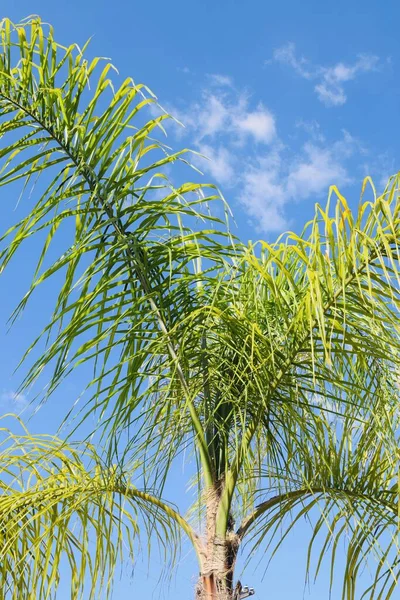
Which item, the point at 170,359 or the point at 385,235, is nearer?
the point at 385,235

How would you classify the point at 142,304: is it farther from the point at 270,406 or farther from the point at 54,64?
the point at 54,64

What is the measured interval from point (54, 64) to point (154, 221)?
1.90 feet

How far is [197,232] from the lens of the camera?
7.58 feet

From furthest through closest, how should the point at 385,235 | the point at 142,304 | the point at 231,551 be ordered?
the point at 142,304, the point at 231,551, the point at 385,235

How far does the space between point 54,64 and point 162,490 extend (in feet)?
4.59

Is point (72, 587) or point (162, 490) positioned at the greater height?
point (162, 490)

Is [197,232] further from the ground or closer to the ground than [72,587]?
further from the ground

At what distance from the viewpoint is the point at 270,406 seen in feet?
7.58

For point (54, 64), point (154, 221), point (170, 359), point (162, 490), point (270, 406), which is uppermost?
point (54, 64)

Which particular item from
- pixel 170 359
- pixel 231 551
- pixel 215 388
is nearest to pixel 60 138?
pixel 170 359

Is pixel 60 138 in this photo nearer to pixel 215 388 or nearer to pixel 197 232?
pixel 197 232

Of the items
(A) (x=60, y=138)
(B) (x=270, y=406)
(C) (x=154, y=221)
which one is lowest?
(B) (x=270, y=406)

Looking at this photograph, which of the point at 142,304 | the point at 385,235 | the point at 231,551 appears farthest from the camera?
the point at 142,304

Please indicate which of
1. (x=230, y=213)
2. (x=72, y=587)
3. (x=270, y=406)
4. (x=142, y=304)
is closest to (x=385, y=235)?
(x=230, y=213)
